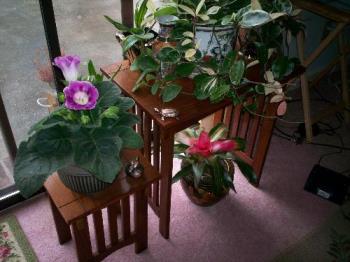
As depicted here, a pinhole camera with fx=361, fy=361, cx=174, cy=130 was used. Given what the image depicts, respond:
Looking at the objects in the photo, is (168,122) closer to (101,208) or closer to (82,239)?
(101,208)

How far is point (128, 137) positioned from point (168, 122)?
0.63 feet

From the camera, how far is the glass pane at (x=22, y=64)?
4.68 ft

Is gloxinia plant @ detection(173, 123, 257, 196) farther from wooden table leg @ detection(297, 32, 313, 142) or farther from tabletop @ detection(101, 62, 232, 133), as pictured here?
wooden table leg @ detection(297, 32, 313, 142)

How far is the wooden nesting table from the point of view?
1294 mm

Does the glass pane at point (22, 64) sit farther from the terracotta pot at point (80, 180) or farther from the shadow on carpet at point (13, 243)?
the terracotta pot at point (80, 180)

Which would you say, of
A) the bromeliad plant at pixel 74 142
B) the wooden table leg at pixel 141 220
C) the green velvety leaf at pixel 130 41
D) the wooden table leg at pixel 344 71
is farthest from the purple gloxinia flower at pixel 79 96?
the wooden table leg at pixel 344 71

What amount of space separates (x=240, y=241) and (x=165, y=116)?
79cm

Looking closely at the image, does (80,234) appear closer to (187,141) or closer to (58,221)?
(58,221)

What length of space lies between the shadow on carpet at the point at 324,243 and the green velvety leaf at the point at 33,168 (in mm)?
1100

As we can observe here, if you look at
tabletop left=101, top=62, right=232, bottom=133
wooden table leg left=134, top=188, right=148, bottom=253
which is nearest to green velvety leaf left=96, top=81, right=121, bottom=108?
tabletop left=101, top=62, right=232, bottom=133

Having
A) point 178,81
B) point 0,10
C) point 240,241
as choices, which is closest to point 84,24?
point 0,10

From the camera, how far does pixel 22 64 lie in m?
1.57

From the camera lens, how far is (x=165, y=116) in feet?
4.12

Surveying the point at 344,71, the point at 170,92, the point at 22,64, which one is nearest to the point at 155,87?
the point at 170,92
